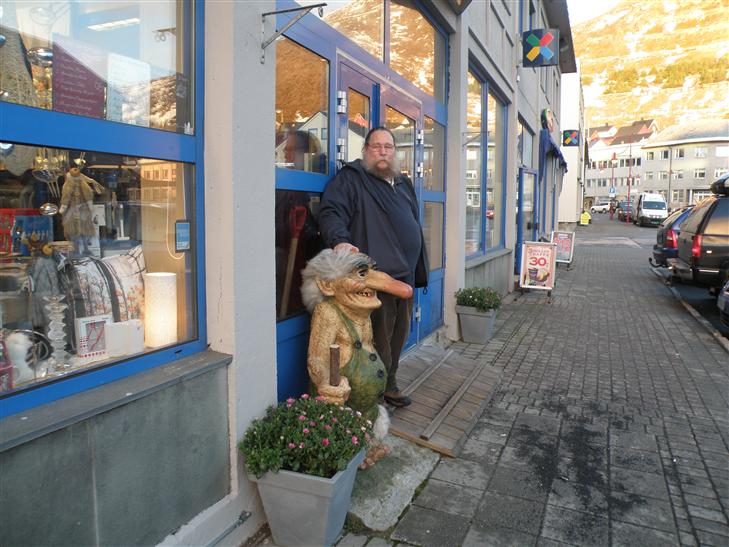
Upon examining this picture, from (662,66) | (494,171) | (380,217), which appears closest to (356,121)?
(380,217)

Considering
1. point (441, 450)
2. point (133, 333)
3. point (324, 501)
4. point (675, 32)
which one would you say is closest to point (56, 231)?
point (133, 333)

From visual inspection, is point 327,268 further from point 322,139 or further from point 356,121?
point 356,121

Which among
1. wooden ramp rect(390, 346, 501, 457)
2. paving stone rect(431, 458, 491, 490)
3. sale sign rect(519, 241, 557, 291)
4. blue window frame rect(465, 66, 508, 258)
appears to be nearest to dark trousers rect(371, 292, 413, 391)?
wooden ramp rect(390, 346, 501, 457)

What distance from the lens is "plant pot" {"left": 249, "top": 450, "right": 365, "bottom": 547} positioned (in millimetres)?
2445

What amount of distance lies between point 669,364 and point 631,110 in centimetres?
15087

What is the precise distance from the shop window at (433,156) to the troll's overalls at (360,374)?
9.83 ft

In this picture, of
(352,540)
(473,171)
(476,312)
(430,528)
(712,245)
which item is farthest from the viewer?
(712,245)

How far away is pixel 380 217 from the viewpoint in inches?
142

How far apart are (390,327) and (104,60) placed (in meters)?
2.31

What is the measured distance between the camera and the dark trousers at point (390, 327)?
368cm

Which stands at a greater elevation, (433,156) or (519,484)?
(433,156)

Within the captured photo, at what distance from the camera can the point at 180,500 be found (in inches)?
94.2

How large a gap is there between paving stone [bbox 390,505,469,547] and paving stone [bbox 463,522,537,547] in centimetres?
4

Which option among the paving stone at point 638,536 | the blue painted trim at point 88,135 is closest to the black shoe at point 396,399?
the paving stone at point 638,536
